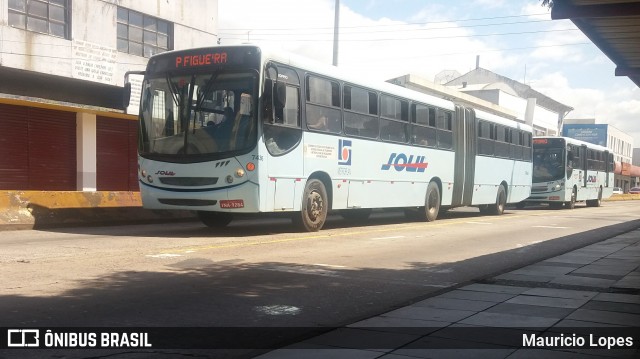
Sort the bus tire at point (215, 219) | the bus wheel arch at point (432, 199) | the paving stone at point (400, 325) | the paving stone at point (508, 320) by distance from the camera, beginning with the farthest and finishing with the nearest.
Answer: the bus wheel arch at point (432, 199), the bus tire at point (215, 219), the paving stone at point (508, 320), the paving stone at point (400, 325)

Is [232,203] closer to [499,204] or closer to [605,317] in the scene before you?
[605,317]

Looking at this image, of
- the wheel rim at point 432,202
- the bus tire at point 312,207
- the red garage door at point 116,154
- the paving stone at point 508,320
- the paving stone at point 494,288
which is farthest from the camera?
the red garage door at point 116,154

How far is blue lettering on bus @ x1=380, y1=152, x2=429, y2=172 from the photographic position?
17.0 m

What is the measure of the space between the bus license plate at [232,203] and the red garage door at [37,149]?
11.1 meters

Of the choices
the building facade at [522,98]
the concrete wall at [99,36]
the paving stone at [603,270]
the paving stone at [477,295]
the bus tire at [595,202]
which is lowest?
the bus tire at [595,202]

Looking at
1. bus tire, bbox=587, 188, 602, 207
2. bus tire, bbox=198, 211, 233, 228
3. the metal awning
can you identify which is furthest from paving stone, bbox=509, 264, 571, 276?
bus tire, bbox=587, 188, 602, 207

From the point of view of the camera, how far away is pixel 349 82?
15305 millimetres

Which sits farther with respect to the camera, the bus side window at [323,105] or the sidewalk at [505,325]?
the bus side window at [323,105]

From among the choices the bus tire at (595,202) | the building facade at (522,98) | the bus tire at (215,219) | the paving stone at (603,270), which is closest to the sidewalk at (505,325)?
the paving stone at (603,270)

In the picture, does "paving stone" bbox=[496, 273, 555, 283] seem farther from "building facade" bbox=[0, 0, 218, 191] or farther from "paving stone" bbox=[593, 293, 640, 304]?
"building facade" bbox=[0, 0, 218, 191]

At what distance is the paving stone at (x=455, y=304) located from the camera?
20.8ft

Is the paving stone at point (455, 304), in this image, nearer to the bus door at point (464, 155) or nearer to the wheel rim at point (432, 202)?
the wheel rim at point (432, 202)

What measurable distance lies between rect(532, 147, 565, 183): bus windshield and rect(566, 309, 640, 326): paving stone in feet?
87.7

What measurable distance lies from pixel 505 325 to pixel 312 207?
28.6 ft
